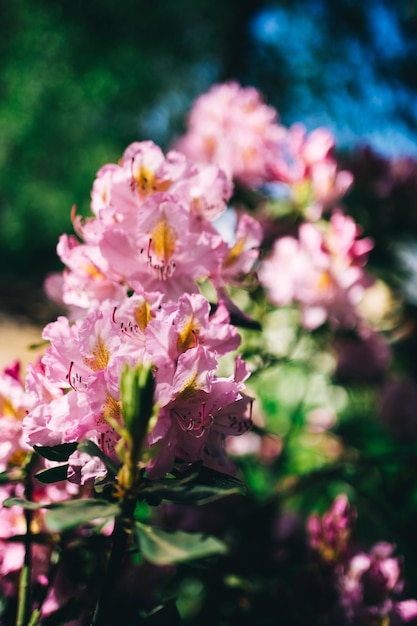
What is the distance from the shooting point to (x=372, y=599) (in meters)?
0.74

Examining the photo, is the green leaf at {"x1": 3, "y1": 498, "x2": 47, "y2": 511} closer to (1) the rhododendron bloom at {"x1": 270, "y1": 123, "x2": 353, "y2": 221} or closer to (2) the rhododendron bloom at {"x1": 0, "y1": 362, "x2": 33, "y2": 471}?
(2) the rhododendron bloom at {"x1": 0, "y1": 362, "x2": 33, "y2": 471}

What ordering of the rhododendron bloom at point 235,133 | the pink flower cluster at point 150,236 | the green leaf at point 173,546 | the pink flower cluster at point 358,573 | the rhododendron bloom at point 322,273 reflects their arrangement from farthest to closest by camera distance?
1. the rhododendron bloom at point 235,133
2. the rhododendron bloom at point 322,273
3. the pink flower cluster at point 358,573
4. the pink flower cluster at point 150,236
5. the green leaf at point 173,546

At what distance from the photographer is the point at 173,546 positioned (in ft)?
1.05

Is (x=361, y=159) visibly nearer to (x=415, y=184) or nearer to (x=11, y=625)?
(x=415, y=184)

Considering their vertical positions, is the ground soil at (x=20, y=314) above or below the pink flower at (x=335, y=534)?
above

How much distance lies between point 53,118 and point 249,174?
18.5 ft

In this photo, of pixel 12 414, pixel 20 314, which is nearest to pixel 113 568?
pixel 12 414

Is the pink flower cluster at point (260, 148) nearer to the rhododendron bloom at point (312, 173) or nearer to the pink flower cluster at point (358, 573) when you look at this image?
the rhododendron bloom at point (312, 173)

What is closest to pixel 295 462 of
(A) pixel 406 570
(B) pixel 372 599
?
(A) pixel 406 570

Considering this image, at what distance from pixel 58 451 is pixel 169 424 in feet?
0.31

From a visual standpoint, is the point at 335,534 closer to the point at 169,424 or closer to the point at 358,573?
the point at 358,573

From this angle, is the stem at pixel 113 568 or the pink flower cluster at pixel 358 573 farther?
the pink flower cluster at pixel 358 573

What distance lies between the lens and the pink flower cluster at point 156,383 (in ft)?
1.33

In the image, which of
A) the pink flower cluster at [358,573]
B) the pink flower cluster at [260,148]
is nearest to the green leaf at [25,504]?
the pink flower cluster at [358,573]
